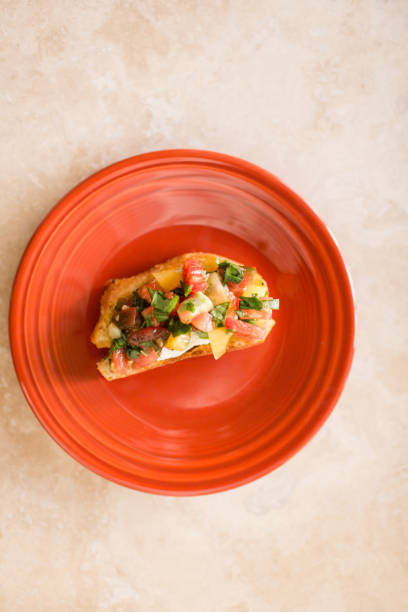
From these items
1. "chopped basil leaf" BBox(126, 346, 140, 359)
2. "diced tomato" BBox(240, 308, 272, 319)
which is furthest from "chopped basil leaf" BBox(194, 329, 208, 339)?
"chopped basil leaf" BBox(126, 346, 140, 359)

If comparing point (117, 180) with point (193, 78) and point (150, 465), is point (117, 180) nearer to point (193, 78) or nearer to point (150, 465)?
point (193, 78)

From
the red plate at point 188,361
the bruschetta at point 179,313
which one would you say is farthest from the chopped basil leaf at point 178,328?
the red plate at point 188,361

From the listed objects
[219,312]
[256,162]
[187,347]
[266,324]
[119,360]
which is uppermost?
[256,162]

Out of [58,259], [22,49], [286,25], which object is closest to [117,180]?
[58,259]

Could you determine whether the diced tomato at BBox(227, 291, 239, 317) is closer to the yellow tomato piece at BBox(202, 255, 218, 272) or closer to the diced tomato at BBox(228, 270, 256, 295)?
the diced tomato at BBox(228, 270, 256, 295)

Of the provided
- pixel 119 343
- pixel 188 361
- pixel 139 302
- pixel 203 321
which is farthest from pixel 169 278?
pixel 188 361

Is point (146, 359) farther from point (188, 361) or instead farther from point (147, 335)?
point (188, 361)

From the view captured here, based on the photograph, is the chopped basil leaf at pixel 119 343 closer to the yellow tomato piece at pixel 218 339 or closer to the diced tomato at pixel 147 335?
the diced tomato at pixel 147 335
